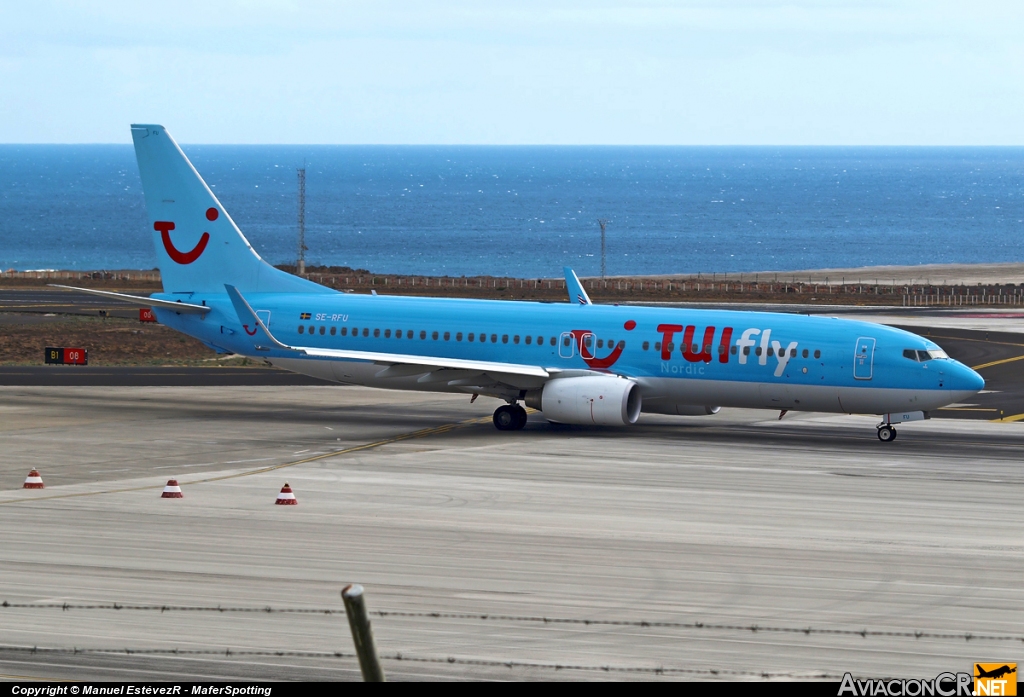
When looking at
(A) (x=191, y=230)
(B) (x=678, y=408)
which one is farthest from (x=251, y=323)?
(B) (x=678, y=408)

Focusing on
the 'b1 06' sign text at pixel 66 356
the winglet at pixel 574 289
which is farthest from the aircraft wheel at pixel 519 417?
the 'b1 06' sign text at pixel 66 356

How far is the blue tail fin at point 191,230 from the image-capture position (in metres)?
48.5

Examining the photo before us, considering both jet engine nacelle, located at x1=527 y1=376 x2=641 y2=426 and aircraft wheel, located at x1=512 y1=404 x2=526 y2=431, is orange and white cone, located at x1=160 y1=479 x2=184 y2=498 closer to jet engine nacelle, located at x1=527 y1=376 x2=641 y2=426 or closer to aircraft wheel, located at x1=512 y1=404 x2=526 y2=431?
jet engine nacelle, located at x1=527 y1=376 x2=641 y2=426

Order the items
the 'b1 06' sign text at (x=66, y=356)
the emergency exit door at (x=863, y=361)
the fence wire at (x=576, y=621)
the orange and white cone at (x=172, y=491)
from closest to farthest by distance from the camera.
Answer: the fence wire at (x=576, y=621) < the orange and white cone at (x=172, y=491) < the emergency exit door at (x=863, y=361) < the 'b1 06' sign text at (x=66, y=356)

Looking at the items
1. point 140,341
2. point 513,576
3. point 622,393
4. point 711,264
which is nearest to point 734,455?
point 622,393

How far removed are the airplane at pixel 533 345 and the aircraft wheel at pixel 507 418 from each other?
0.16 feet

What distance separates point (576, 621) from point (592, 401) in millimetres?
21326

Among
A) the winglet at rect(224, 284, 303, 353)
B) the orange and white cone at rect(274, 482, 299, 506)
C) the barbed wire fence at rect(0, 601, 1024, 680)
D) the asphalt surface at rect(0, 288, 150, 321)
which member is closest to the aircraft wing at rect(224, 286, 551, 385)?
the winglet at rect(224, 284, 303, 353)

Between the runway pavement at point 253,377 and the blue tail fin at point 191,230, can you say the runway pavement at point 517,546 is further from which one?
the blue tail fin at point 191,230

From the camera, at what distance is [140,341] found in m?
70.2

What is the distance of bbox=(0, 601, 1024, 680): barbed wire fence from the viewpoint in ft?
59.2

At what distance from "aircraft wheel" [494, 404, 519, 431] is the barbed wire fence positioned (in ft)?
74.4

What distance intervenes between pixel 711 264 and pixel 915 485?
15585 centimetres

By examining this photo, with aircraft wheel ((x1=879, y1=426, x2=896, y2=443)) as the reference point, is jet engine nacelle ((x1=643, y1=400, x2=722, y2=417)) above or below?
above
